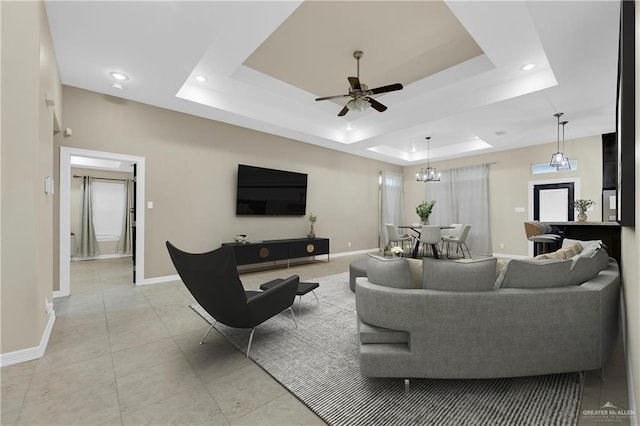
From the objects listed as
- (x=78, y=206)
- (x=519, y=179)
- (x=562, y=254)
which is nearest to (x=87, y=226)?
(x=78, y=206)

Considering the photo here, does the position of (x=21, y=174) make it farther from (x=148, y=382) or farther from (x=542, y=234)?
(x=542, y=234)

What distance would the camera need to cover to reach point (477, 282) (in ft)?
5.47

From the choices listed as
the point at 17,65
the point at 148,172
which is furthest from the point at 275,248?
the point at 17,65

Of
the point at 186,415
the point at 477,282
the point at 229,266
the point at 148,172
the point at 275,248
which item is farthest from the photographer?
the point at 275,248

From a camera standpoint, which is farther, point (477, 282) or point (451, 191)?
point (451, 191)

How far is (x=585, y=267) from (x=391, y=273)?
4.36 ft

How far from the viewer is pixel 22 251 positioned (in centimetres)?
211

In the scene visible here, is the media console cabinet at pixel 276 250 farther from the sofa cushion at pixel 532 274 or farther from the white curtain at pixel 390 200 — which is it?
the sofa cushion at pixel 532 274

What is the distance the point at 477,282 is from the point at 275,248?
4.16 meters

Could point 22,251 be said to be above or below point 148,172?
below

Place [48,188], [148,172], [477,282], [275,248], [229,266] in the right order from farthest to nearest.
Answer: [275,248]
[148,172]
[48,188]
[229,266]
[477,282]

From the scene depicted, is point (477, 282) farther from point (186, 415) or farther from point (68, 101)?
point (68, 101)

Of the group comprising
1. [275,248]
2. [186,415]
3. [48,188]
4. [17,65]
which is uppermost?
[17,65]

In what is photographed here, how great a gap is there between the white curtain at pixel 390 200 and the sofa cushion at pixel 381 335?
260 inches
